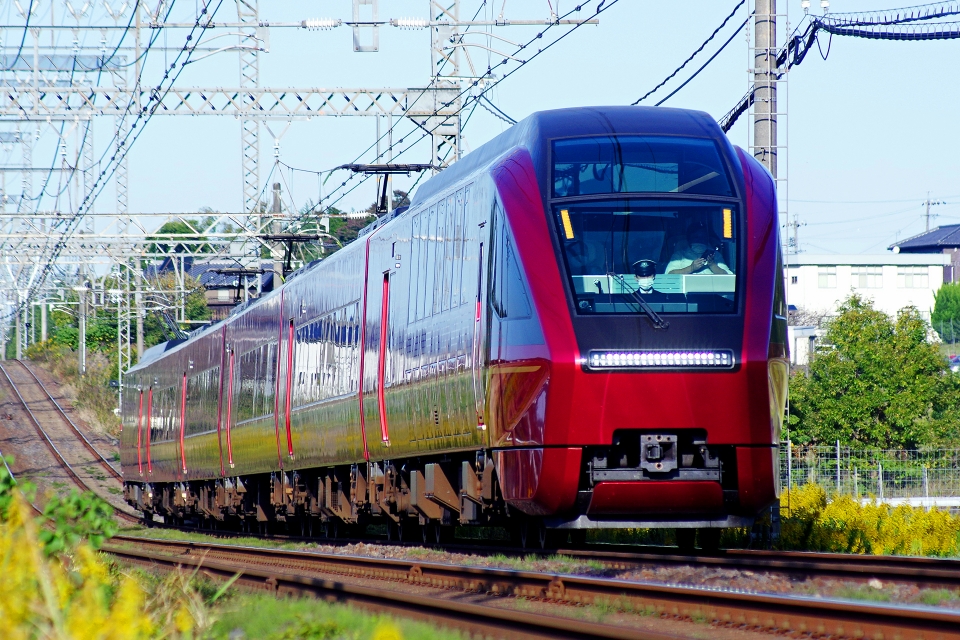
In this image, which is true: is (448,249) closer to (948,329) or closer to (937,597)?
(937,597)

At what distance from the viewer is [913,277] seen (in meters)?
96.1

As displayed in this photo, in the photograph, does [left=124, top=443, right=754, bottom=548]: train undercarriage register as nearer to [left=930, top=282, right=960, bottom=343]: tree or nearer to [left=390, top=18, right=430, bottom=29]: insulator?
[left=390, top=18, right=430, bottom=29]: insulator

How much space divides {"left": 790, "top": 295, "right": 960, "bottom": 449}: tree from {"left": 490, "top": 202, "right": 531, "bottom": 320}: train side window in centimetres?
3025

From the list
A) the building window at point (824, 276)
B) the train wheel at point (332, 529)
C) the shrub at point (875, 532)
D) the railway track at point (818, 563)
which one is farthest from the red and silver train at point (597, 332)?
the building window at point (824, 276)

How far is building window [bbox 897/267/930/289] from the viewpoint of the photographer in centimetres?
9556

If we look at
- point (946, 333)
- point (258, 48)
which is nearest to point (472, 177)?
point (258, 48)

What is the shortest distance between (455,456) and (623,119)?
12.1 feet

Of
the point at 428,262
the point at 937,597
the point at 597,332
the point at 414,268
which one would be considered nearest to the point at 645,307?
the point at 597,332

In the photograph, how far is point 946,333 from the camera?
89.0 metres

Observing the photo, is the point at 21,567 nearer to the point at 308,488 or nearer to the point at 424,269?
the point at 424,269

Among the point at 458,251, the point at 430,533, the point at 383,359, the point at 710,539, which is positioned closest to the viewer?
the point at 710,539

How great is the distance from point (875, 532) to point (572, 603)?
672 centimetres

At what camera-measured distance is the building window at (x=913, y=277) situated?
3762 inches

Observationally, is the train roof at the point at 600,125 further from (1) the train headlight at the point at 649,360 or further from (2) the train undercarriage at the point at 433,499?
(2) the train undercarriage at the point at 433,499
